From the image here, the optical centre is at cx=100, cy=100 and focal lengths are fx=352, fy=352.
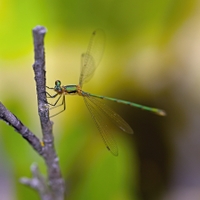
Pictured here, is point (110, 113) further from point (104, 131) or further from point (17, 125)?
point (17, 125)

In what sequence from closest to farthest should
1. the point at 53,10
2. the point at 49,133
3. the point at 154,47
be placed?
the point at 49,133 → the point at 53,10 → the point at 154,47

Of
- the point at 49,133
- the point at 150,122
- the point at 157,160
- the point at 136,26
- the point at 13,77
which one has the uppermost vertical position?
the point at 136,26

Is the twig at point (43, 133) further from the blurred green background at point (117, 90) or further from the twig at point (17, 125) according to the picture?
the blurred green background at point (117, 90)

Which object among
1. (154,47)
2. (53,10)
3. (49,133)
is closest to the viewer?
(49,133)

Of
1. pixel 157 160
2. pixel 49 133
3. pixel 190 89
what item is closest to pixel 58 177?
pixel 49 133

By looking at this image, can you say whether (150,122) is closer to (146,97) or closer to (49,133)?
(146,97)

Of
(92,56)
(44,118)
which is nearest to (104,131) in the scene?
(92,56)

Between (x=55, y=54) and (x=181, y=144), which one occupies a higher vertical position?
(x=55, y=54)
